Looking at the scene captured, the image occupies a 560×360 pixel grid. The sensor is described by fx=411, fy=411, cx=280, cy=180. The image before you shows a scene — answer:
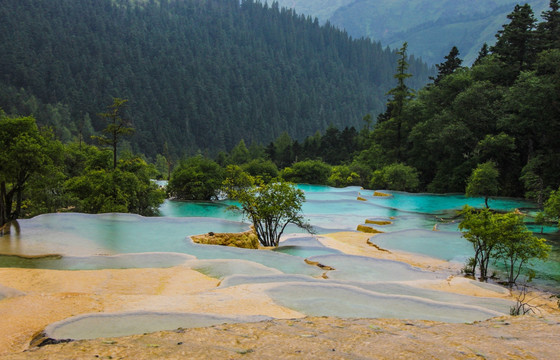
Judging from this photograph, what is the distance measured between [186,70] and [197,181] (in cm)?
11577

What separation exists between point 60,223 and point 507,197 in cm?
2840

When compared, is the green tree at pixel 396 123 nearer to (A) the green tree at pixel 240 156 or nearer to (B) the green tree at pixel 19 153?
(A) the green tree at pixel 240 156

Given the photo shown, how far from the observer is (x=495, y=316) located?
6.17 metres

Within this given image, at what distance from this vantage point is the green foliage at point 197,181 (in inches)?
1192

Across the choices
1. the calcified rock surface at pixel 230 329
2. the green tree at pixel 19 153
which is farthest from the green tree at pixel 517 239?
the green tree at pixel 19 153

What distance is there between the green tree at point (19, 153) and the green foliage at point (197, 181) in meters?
16.5

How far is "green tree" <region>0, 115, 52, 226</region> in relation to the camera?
1268 centimetres

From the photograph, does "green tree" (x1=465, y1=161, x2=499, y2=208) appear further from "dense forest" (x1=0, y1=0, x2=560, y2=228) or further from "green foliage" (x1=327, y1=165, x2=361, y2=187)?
"green foliage" (x1=327, y1=165, x2=361, y2=187)

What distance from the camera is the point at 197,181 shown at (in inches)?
1185

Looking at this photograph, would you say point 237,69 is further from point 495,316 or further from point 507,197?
point 495,316

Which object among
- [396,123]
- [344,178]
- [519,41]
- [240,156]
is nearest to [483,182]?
[519,41]

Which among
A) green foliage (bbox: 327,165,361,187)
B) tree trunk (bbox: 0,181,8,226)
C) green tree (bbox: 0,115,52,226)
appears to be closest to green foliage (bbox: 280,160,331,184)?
green foliage (bbox: 327,165,361,187)

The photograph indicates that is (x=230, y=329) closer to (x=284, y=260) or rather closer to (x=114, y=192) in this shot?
(x=284, y=260)

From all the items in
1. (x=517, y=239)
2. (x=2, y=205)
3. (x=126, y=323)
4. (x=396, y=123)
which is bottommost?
(x=126, y=323)
